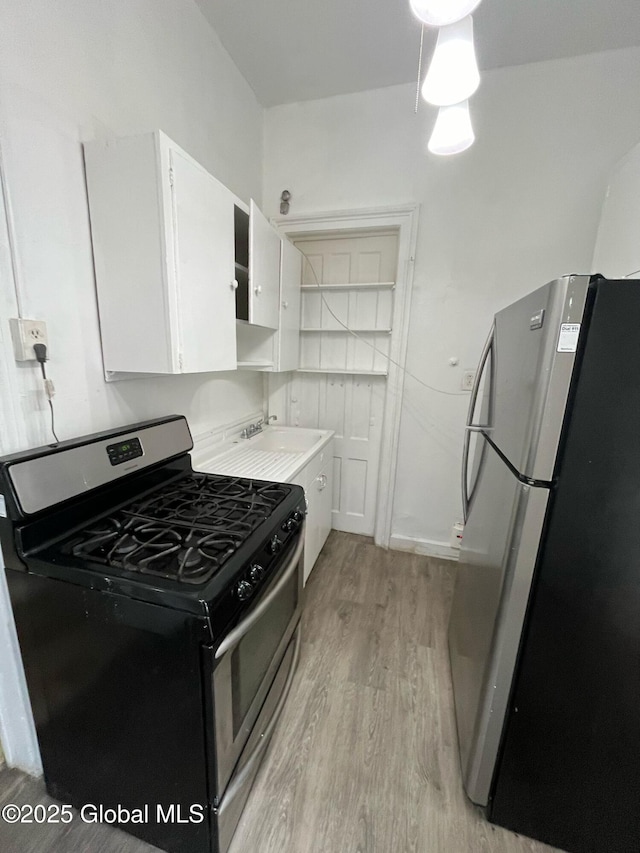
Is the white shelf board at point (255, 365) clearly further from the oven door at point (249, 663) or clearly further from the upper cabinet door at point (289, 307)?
the oven door at point (249, 663)

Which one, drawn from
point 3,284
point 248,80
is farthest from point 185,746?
point 248,80

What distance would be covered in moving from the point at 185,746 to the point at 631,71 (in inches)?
135

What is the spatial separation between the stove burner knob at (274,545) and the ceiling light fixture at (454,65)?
1.39 m

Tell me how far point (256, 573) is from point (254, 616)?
11 cm

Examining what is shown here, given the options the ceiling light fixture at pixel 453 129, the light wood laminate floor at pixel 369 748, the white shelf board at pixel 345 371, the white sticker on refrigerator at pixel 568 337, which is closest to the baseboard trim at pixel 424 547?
the light wood laminate floor at pixel 369 748

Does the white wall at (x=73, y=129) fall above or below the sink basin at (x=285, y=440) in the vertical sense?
above

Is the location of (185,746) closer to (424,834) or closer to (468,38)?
(424,834)

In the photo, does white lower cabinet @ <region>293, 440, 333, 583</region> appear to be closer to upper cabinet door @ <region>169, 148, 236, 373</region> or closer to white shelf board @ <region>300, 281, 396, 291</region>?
upper cabinet door @ <region>169, 148, 236, 373</region>

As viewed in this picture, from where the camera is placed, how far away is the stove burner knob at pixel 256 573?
93 centimetres

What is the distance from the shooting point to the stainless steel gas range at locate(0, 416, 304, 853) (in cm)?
80

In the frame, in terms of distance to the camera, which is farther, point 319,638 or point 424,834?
point 319,638

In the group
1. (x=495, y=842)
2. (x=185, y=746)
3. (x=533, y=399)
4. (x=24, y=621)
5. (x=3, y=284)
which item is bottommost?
(x=495, y=842)

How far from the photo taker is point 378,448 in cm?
263

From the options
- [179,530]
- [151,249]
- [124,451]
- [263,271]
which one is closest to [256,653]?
[179,530]
